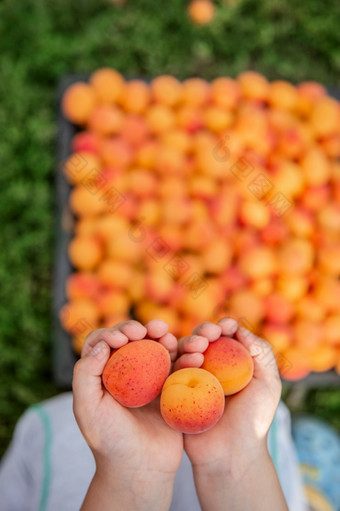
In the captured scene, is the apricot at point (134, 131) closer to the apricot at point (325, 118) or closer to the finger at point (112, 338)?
the apricot at point (325, 118)

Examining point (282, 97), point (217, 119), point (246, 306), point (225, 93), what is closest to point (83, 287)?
point (246, 306)

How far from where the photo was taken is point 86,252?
4.66 ft

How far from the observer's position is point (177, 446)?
729 mm

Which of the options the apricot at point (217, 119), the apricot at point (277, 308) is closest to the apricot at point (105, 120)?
the apricot at point (217, 119)

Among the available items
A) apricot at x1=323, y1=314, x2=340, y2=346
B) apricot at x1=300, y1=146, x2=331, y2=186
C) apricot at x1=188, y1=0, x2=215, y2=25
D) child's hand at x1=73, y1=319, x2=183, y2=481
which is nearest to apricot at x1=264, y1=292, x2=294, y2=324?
apricot at x1=323, y1=314, x2=340, y2=346

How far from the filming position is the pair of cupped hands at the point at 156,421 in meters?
0.69

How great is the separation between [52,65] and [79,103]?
394 millimetres

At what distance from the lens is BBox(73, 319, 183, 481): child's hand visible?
0.69 metres

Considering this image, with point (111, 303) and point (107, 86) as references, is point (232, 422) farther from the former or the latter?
point (107, 86)

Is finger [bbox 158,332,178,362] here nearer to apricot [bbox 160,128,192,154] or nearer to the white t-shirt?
the white t-shirt

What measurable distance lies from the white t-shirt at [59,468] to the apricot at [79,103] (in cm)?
94

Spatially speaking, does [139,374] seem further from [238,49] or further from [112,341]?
[238,49]

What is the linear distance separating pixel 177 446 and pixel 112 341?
205 mm

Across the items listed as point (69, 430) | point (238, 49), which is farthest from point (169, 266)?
point (238, 49)
